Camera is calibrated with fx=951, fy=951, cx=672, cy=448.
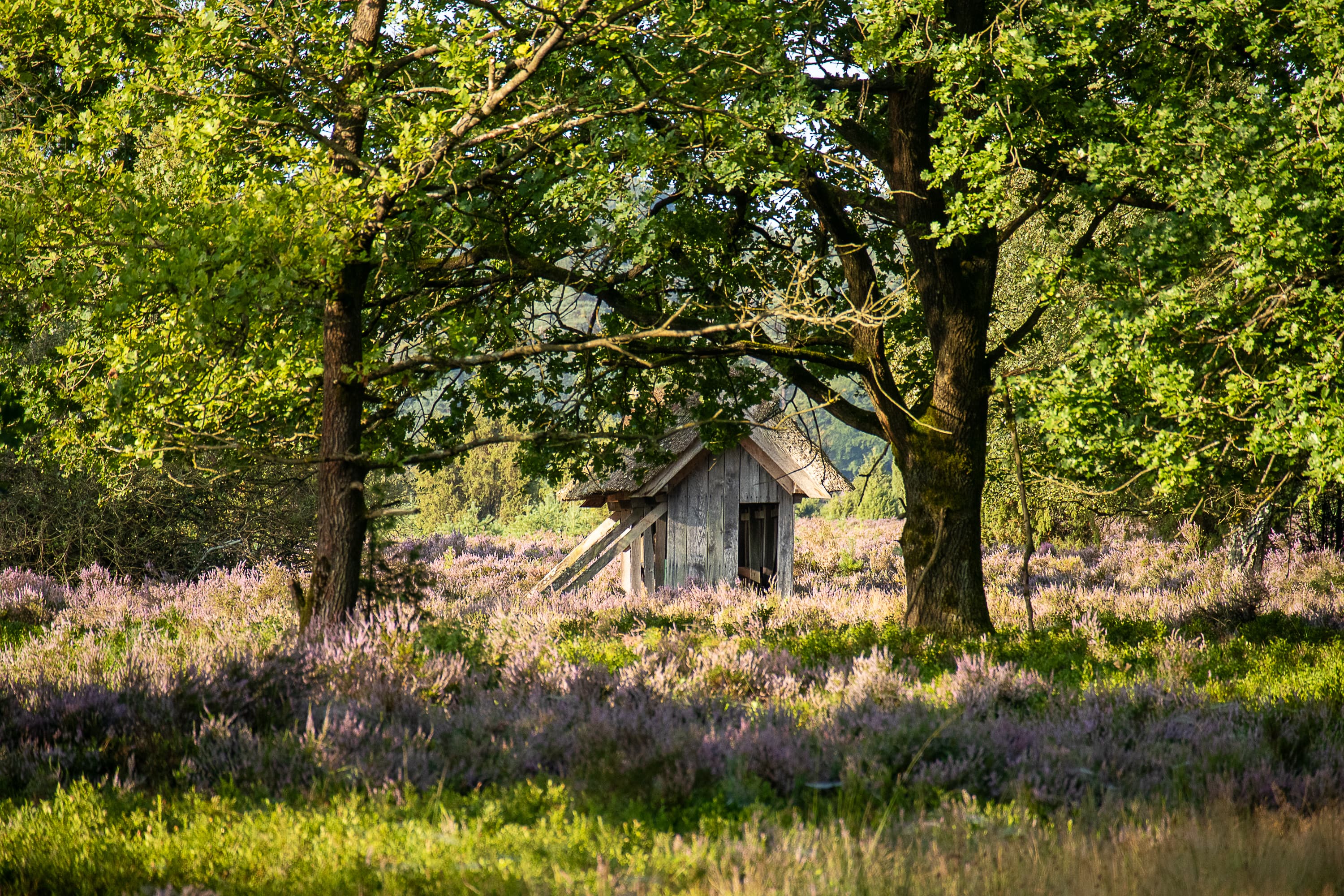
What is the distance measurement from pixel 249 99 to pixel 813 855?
7042 millimetres

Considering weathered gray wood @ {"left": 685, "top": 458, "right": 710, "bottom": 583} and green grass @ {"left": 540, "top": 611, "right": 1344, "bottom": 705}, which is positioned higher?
→ weathered gray wood @ {"left": 685, "top": 458, "right": 710, "bottom": 583}

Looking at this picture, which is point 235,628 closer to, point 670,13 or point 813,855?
point 670,13

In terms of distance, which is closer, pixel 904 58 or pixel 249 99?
pixel 249 99

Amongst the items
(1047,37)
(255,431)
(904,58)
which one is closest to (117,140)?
(255,431)

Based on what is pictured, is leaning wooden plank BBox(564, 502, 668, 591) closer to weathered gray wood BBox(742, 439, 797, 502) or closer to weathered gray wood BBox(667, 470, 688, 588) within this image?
weathered gray wood BBox(667, 470, 688, 588)

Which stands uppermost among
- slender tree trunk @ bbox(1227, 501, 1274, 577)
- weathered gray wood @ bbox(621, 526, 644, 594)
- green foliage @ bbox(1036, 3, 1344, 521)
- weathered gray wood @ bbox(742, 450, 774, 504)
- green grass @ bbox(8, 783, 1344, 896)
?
green foliage @ bbox(1036, 3, 1344, 521)

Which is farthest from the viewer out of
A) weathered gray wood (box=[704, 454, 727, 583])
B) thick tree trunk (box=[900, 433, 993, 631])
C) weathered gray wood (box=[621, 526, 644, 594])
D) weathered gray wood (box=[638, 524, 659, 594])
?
weathered gray wood (box=[621, 526, 644, 594])

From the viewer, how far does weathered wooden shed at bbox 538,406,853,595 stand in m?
13.5

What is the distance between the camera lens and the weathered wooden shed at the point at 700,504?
1349 cm

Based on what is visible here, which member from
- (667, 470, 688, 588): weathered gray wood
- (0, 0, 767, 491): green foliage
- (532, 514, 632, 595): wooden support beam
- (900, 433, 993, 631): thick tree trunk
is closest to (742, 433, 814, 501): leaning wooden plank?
(667, 470, 688, 588): weathered gray wood

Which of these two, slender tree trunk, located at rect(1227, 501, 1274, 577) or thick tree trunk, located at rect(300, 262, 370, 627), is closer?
thick tree trunk, located at rect(300, 262, 370, 627)

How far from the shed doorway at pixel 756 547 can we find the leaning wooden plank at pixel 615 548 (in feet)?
8.15

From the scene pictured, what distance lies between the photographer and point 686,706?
18.7ft

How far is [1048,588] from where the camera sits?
12789 millimetres
